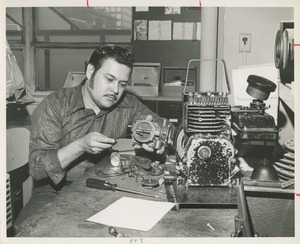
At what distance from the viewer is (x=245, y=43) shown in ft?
5.64

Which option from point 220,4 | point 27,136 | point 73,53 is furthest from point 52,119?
point 73,53

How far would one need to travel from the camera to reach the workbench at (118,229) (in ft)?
2.86

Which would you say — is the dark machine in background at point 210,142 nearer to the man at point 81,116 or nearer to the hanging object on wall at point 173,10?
the man at point 81,116

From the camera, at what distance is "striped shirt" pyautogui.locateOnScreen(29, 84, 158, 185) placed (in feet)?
4.69

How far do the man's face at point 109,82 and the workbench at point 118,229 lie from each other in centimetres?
60

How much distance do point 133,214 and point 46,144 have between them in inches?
27.4

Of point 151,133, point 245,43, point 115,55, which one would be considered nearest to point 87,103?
point 115,55

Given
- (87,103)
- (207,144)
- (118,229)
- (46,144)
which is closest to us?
(118,229)

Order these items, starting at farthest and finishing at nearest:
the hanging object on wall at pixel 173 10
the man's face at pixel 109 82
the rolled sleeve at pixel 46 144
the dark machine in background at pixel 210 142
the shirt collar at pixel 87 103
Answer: the hanging object on wall at pixel 173 10 → the shirt collar at pixel 87 103 → the man's face at pixel 109 82 → the rolled sleeve at pixel 46 144 → the dark machine in background at pixel 210 142

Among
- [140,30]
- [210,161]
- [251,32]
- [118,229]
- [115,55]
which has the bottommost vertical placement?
[118,229]

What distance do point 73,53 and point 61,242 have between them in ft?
9.61

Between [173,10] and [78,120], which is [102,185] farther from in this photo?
[173,10]

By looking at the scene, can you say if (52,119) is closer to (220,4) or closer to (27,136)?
(27,136)

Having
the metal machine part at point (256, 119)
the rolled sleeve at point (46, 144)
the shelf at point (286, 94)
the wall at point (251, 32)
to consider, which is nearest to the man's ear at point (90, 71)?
the rolled sleeve at point (46, 144)
